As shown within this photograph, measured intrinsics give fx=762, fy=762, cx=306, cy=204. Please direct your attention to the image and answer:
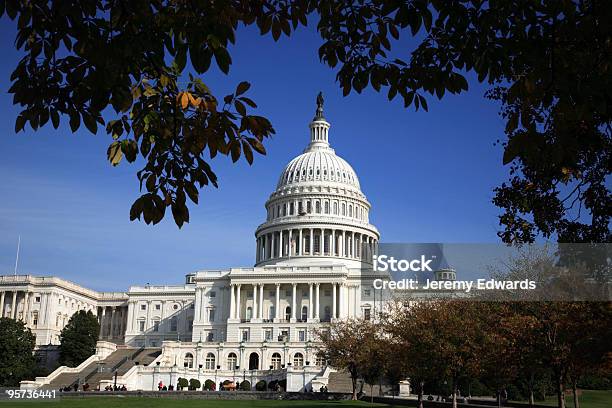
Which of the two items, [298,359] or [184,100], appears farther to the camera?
[298,359]

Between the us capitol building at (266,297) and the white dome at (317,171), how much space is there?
0.24 m

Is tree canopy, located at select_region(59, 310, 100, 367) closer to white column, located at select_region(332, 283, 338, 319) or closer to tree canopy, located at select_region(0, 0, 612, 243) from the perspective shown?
white column, located at select_region(332, 283, 338, 319)

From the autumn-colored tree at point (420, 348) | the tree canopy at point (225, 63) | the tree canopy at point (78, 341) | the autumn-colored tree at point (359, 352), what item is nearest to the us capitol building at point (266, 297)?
the tree canopy at point (78, 341)

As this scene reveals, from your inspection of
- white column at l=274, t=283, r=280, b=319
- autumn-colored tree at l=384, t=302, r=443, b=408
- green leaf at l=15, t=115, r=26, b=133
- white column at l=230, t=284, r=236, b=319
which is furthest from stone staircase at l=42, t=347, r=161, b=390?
green leaf at l=15, t=115, r=26, b=133

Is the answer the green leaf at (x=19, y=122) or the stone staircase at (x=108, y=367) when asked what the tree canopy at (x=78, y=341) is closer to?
the stone staircase at (x=108, y=367)

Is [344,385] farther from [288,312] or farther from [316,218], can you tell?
[316,218]

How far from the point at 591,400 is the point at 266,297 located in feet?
249

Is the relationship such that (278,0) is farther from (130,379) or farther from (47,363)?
(47,363)

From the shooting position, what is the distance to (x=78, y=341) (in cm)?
11681

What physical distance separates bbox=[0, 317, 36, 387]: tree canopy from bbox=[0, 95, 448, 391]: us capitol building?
27.6 feet

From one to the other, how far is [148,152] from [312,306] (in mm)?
118160

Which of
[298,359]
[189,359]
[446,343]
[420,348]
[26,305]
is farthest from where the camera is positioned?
[26,305]

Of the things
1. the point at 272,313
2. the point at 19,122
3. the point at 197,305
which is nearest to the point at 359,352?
the point at 272,313

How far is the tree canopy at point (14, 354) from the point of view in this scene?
104 meters
